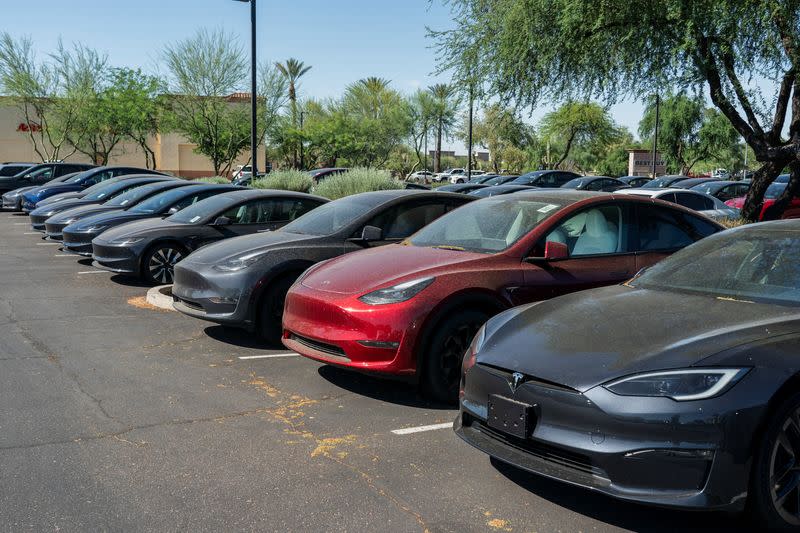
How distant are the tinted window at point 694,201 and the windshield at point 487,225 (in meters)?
10.4

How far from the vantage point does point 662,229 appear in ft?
23.0

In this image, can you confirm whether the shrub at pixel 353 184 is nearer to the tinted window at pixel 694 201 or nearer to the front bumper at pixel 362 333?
the tinted window at pixel 694 201

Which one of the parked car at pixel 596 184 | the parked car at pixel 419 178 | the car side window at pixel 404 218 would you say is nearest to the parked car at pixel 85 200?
the car side window at pixel 404 218

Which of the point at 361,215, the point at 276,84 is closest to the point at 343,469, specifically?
the point at 361,215

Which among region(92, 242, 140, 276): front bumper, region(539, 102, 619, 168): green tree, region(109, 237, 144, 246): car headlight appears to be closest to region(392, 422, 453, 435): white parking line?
region(92, 242, 140, 276): front bumper

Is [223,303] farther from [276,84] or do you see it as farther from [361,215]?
[276,84]

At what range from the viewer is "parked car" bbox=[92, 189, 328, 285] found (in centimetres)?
1070

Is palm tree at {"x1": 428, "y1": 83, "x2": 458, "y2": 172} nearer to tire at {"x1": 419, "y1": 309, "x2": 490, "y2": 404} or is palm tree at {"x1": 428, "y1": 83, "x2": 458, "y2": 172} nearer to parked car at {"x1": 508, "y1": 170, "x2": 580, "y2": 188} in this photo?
parked car at {"x1": 508, "y1": 170, "x2": 580, "y2": 188}

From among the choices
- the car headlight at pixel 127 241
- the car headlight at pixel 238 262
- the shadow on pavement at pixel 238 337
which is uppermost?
the car headlight at pixel 238 262

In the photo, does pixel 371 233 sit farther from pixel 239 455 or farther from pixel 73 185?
pixel 73 185

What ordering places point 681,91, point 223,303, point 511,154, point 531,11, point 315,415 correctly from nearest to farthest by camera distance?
→ point 315,415 < point 223,303 < point 531,11 < point 681,91 < point 511,154

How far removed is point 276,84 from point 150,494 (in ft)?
121

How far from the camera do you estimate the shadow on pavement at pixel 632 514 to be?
3883 millimetres

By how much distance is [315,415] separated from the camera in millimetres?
5523
